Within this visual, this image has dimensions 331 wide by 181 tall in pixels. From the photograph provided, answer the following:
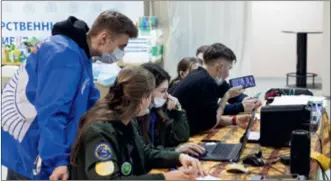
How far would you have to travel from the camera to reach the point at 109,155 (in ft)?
5.50

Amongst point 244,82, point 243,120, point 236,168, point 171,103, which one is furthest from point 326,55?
point 236,168

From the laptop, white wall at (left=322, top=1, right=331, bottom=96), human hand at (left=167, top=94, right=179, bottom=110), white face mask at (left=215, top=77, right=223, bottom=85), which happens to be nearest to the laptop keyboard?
the laptop

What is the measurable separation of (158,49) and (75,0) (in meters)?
0.84

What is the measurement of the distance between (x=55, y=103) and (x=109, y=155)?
29cm

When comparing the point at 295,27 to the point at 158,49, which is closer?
the point at 158,49

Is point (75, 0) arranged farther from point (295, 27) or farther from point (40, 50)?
point (295, 27)

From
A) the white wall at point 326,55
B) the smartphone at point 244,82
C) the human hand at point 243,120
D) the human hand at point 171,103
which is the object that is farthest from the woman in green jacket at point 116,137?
the white wall at point 326,55

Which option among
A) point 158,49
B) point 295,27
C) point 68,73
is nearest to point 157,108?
point 68,73

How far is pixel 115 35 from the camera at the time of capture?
194cm

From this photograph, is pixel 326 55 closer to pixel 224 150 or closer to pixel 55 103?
pixel 224 150

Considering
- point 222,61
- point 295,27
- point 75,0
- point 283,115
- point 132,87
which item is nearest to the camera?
point 132,87

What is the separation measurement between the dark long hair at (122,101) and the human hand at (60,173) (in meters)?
0.04

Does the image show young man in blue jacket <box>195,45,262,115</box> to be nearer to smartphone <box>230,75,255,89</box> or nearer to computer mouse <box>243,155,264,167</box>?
smartphone <box>230,75,255,89</box>

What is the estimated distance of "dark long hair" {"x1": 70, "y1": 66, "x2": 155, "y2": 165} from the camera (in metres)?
1.75
